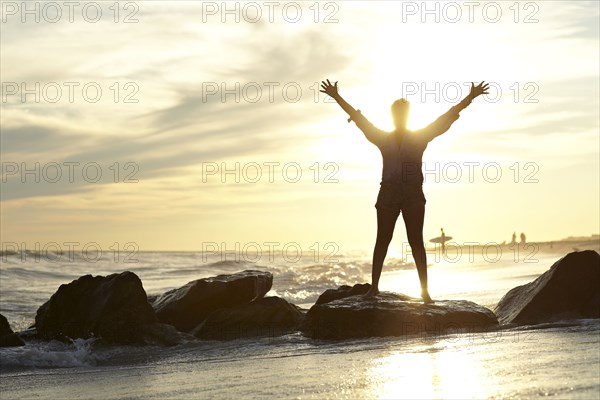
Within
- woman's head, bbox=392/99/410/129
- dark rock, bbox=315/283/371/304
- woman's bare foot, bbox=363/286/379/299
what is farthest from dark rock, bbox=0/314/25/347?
woman's head, bbox=392/99/410/129

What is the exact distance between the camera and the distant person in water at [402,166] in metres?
9.76

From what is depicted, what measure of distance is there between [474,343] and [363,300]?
2.41 m

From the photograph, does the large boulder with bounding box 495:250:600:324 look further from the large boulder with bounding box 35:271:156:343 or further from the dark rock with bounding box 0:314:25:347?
the dark rock with bounding box 0:314:25:347

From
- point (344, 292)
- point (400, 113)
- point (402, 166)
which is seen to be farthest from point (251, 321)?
point (400, 113)

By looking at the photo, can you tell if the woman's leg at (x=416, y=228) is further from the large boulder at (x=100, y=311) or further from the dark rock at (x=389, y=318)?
the large boulder at (x=100, y=311)

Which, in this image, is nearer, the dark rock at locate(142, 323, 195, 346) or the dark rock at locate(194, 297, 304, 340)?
the dark rock at locate(142, 323, 195, 346)

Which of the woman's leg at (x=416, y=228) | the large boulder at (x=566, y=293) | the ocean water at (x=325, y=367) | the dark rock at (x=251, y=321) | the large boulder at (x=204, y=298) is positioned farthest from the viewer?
the large boulder at (x=204, y=298)

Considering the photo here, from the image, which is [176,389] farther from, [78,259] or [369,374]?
[78,259]

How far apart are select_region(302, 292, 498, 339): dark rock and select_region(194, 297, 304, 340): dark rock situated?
1092mm

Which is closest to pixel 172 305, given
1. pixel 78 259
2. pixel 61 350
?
pixel 61 350

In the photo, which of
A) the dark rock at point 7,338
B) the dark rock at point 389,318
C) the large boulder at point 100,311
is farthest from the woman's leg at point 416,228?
the dark rock at point 7,338

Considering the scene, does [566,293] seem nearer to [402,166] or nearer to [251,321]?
[402,166]

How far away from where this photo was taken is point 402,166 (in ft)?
32.1

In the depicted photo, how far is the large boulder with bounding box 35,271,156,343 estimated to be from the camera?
32.2ft
